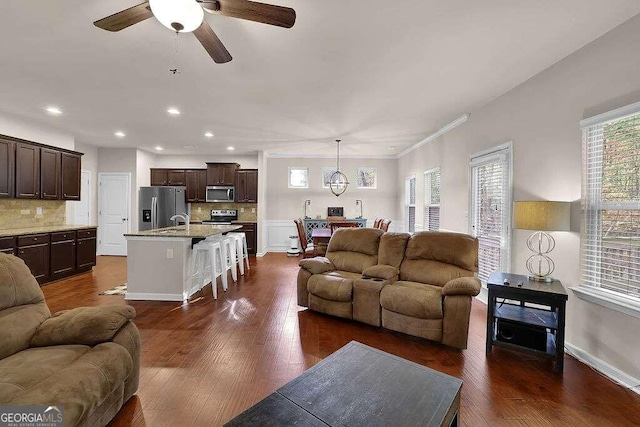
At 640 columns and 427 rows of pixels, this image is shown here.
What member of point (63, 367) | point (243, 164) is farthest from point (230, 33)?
point (243, 164)

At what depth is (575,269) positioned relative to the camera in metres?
2.66

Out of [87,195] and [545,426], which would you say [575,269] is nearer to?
[545,426]

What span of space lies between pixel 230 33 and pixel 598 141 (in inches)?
125

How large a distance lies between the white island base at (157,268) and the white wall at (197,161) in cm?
442

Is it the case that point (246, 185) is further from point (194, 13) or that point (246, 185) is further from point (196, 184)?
point (194, 13)

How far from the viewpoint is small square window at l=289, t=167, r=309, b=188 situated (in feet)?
27.3

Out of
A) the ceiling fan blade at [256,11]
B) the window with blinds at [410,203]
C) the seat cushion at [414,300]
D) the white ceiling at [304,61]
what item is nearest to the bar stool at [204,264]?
the white ceiling at [304,61]

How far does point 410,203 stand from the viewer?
7422 millimetres

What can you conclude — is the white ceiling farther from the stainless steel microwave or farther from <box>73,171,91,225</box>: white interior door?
the stainless steel microwave

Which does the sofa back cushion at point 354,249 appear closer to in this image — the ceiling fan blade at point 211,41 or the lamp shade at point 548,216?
the lamp shade at point 548,216

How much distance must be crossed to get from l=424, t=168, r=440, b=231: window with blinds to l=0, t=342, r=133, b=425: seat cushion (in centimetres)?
534

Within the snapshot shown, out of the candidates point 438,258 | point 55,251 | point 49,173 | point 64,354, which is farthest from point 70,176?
point 438,258

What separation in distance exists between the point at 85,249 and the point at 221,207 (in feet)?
10.4

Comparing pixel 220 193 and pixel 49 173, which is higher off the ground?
pixel 49 173
